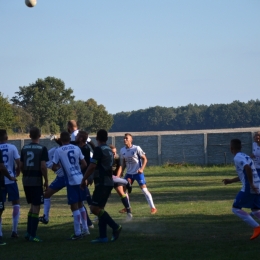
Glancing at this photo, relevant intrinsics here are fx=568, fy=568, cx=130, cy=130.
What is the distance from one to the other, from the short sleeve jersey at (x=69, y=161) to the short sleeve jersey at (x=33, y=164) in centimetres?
28

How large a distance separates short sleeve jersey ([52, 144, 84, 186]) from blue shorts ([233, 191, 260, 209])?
2.94 meters

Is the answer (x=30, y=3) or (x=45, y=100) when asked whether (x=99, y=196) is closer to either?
(x=30, y=3)

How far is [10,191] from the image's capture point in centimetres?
1108

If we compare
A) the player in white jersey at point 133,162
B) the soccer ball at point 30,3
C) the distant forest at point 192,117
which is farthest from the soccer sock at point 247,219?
the distant forest at point 192,117

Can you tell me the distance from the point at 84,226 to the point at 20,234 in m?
1.43

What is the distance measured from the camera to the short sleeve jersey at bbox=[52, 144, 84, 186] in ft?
34.6

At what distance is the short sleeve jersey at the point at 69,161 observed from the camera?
10555mm

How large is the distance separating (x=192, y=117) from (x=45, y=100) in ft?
157

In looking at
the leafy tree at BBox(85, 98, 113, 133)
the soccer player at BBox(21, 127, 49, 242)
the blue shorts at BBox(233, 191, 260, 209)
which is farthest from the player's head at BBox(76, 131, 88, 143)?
the leafy tree at BBox(85, 98, 113, 133)

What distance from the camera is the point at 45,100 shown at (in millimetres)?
80312

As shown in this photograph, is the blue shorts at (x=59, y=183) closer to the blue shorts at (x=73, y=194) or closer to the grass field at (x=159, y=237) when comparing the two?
the blue shorts at (x=73, y=194)

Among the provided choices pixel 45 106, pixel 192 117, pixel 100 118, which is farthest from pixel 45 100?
pixel 192 117

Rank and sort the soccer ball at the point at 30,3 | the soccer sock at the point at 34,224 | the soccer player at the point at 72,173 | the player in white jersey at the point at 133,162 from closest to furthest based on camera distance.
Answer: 1. the soccer sock at the point at 34,224
2. the soccer player at the point at 72,173
3. the player in white jersey at the point at 133,162
4. the soccer ball at the point at 30,3

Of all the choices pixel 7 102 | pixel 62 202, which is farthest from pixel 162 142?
pixel 62 202
